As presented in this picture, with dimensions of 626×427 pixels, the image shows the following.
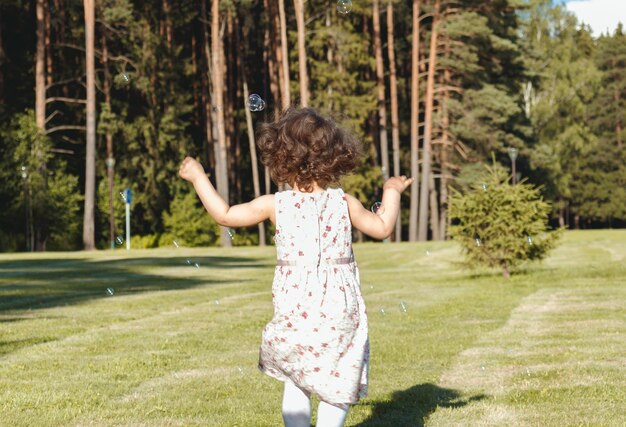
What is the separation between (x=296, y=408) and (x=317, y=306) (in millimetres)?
536

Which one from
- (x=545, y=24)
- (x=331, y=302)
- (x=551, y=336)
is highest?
(x=545, y=24)

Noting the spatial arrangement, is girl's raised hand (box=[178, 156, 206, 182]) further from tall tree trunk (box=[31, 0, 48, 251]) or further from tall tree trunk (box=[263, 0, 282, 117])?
tall tree trunk (box=[263, 0, 282, 117])

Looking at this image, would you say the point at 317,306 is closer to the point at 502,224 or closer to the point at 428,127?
the point at 502,224

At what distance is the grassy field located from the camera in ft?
24.1

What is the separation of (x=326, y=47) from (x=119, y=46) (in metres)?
12.2

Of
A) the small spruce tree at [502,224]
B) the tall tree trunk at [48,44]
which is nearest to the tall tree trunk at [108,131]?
the tall tree trunk at [48,44]

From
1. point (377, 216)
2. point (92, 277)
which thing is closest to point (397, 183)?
point (377, 216)

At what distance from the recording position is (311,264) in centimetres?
528

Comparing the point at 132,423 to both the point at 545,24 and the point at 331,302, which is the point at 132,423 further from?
the point at 545,24

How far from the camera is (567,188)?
259 ft

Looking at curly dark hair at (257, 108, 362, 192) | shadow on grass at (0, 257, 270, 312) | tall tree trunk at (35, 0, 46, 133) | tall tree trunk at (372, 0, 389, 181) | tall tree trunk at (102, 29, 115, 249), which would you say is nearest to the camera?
curly dark hair at (257, 108, 362, 192)

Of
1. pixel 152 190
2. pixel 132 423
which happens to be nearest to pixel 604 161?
pixel 152 190

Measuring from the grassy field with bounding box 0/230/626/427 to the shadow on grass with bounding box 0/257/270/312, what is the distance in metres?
0.07

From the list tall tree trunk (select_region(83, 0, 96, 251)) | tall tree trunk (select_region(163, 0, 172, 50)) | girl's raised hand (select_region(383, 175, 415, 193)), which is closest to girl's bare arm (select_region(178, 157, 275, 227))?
girl's raised hand (select_region(383, 175, 415, 193))
